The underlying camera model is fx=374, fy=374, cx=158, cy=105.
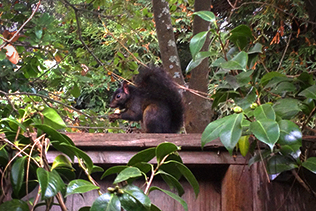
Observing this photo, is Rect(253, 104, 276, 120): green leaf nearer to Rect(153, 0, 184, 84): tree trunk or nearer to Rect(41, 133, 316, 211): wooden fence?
Rect(41, 133, 316, 211): wooden fence

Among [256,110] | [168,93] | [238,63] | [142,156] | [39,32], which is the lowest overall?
[142,156]

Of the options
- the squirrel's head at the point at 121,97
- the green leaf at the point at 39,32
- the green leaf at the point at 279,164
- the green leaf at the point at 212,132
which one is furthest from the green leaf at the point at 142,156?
the squirrel's head at the point at 121,97

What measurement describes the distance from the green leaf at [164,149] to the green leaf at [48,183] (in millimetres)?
213

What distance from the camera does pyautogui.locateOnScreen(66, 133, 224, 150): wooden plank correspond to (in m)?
1.06

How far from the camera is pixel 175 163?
2.77 feet

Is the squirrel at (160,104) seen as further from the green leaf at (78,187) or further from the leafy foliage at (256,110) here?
the green leaf at (78,187)

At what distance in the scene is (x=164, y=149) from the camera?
31.5 inches

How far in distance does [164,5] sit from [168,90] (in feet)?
1.63

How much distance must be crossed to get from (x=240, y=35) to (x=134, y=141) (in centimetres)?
41

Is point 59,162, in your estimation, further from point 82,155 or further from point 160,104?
point 160,104

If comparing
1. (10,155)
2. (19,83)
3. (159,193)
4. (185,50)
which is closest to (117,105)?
(19,83)

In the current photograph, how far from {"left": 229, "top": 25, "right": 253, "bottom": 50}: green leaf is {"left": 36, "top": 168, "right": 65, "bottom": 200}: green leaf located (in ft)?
1.80

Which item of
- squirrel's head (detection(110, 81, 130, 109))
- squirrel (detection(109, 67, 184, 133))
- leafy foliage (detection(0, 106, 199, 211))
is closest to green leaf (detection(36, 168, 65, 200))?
leafy foliage (detection(0, 106, 199, 211))

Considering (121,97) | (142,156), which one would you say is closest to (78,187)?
(142,156)
